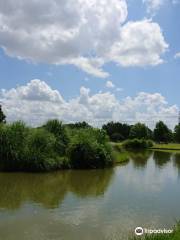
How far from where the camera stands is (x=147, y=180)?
33406 millimetres

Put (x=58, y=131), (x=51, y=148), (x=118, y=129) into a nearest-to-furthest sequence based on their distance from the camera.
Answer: (x=51, y=148) < (x=58, y=131) < (x=118, y=129)

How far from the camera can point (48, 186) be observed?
28641 mm

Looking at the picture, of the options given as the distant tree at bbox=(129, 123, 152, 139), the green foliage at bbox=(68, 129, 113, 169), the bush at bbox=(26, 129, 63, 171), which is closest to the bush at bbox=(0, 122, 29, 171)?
the bush at bbox=(26, 129, 63, 171)

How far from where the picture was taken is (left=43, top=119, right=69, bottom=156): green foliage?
138 ft

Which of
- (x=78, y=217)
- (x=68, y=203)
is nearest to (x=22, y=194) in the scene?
(x=68, y=203)

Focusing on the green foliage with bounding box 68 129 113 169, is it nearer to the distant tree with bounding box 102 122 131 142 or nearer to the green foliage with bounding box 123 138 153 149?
the green foliage with bounding box 123 138 153 149

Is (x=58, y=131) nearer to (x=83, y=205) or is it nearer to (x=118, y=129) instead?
(x=83, y=205)

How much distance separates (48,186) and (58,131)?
15.1 m

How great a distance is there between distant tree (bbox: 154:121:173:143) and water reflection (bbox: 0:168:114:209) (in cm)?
8394

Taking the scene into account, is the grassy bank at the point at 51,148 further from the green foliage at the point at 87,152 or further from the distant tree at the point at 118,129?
the distant tree at the point at 118,129

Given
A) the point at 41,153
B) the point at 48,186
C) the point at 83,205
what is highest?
the point at 41,153

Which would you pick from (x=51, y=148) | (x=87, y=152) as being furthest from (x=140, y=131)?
(x=51, y=148)

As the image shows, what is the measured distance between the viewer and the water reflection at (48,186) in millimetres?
23406

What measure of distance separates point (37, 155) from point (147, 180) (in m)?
11.5
